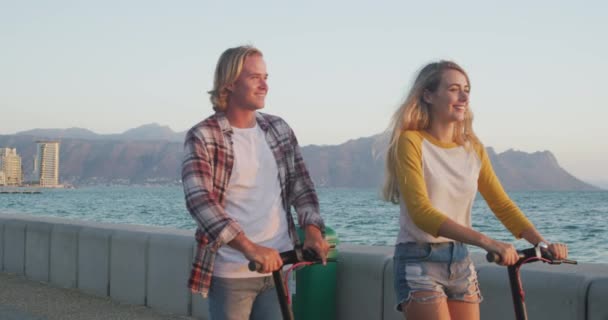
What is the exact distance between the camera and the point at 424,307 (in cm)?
312

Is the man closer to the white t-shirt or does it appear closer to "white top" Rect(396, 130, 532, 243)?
the white t-shirt

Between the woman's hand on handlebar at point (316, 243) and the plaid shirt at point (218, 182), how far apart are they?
59 mm

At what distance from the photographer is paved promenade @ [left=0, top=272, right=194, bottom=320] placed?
8508 mm

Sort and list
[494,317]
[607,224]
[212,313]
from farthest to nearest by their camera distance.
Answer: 1. [607,224]
2. [494,317]
3. [212,313]

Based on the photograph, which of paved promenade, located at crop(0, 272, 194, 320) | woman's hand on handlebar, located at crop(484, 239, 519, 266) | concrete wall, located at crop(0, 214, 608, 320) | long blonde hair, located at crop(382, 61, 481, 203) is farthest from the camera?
paved promenade, located at crop(0, 272, 194, 320)

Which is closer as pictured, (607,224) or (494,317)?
(494,317)

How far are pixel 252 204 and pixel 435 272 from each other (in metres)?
0.76

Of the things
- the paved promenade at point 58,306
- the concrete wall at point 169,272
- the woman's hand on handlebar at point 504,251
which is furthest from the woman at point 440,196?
the paved promenade at point 58,306

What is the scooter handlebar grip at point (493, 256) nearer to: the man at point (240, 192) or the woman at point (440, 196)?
the woman at point (440, 196)

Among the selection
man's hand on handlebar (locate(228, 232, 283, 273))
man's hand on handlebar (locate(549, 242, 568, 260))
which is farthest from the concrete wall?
man's hand on handlebar (locate(228, 232, 283, 273))

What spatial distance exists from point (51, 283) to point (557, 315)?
7.54m

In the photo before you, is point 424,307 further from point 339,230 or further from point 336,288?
point 339,230

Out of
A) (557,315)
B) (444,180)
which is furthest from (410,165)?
(557,315)

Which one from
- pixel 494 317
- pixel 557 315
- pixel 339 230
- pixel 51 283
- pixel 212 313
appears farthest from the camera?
pixel 339 230
